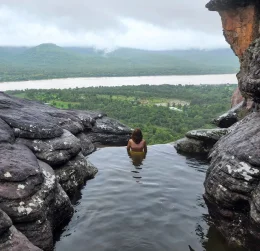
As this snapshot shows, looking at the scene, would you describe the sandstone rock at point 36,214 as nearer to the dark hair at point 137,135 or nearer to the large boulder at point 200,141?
the dark hair at point 137,135

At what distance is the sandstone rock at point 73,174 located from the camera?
13270mm

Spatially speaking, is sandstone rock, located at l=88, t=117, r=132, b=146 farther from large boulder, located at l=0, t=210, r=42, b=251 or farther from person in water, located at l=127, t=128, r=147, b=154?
large boulder, located at l=0, t=210, r=42, b=251

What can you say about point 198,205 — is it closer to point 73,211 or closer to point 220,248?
point 220,248

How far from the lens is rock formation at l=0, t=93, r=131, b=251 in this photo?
9.11 meters

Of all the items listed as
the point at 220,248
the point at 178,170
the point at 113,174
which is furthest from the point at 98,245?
the point at 178,170

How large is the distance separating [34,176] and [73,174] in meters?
3.80

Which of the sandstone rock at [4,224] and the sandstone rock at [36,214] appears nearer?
the sandstone rock at [4,224]

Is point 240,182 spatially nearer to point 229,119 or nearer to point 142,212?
point 142,212

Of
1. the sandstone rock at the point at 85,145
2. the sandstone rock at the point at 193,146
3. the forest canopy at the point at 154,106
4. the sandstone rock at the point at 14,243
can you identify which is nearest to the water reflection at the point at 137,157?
the sandstone rock at the point at 85,145

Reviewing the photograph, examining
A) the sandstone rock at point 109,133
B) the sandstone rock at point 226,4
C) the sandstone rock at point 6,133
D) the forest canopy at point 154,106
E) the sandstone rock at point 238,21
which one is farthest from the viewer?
the forest canopy at point 154,106

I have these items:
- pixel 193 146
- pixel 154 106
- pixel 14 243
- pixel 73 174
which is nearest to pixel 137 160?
pixel 193 146

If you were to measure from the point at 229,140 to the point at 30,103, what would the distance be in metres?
11.3

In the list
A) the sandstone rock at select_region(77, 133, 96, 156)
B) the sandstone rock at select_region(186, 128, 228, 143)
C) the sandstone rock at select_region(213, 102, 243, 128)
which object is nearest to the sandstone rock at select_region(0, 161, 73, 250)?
the sandstone rock at select_region(77, 133, 96, 156)

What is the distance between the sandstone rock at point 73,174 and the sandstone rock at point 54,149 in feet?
1.01
